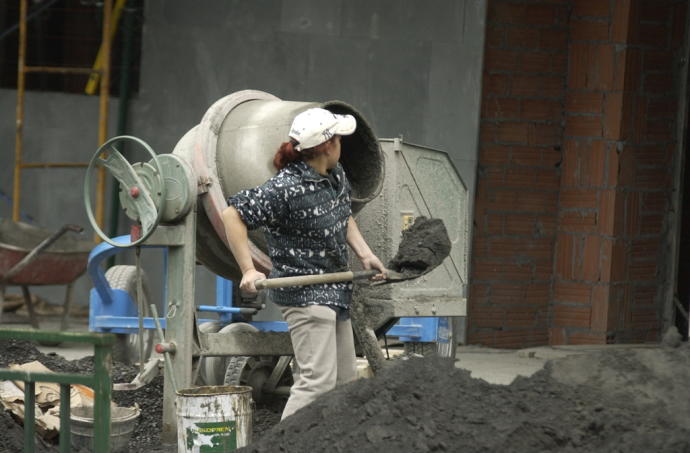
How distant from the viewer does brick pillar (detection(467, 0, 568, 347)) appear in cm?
861

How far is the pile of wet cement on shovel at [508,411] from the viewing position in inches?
163

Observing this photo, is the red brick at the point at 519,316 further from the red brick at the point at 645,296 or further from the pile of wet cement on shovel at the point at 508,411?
the pile of wet cement on shovel at the point at 508,411

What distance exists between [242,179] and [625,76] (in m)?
3.71

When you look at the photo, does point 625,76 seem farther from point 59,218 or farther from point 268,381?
point 59,218

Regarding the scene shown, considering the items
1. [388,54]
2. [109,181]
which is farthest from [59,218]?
[388,54]

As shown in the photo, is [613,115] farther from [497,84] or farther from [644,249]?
[644,249]

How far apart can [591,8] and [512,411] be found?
4.87 meters

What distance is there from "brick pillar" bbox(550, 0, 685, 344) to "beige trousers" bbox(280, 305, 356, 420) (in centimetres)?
389

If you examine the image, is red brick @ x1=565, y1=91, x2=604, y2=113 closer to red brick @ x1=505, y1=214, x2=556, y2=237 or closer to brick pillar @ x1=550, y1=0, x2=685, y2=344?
brick pillar @ x1=550, y1=0, x2=685, y2=344

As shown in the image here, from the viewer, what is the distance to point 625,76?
837 cm

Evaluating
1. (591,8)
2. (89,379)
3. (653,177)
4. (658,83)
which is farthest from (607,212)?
(89,379)

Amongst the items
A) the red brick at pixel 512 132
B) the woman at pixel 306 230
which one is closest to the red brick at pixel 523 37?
the red brick at pixel 512 132

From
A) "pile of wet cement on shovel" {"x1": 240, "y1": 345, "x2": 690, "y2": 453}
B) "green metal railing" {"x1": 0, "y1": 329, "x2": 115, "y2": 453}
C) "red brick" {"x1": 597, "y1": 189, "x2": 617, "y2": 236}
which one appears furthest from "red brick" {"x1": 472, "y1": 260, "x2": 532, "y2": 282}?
"green metal railing" {"x1": 0, "y1": 329, "x2": 115, "y2": 453}

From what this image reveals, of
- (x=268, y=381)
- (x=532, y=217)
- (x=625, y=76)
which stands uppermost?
(x=625, y=76)
